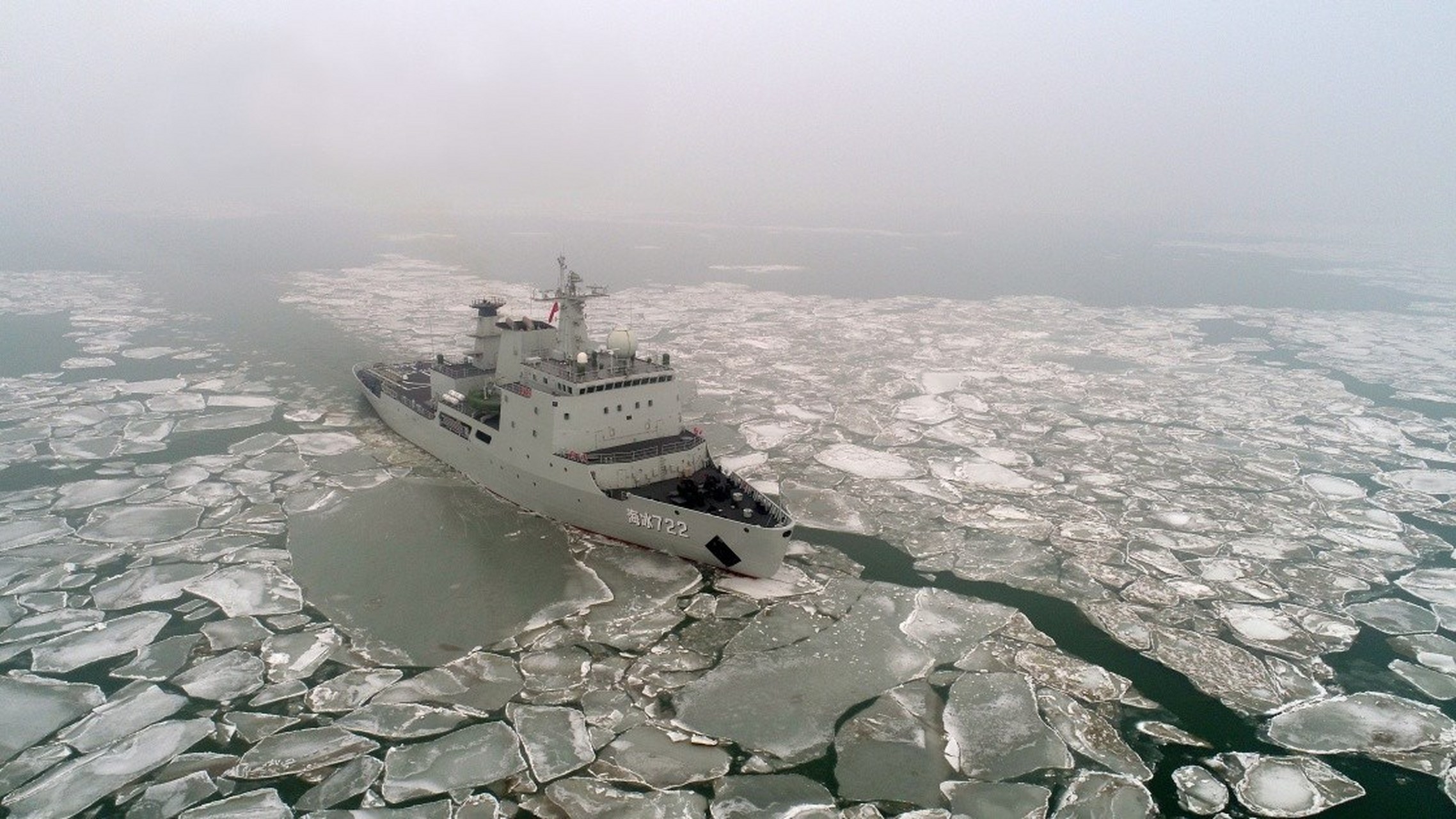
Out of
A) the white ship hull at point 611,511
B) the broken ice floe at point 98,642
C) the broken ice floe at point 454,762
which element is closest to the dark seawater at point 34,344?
the white ship hull at point 611,511

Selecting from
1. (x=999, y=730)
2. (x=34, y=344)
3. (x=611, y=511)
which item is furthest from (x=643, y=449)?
(x=34, y=344)

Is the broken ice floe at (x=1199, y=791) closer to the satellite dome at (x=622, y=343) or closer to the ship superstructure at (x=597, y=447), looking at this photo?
the ship superstructure at (x=597, y=447)

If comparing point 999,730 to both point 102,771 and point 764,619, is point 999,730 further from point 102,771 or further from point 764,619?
point 102,771

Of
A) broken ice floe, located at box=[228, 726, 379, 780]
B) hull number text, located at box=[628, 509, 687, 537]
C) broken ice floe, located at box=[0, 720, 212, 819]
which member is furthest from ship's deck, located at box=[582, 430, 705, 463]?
broken ice floe, located at box=[0, 720, 212, 819]

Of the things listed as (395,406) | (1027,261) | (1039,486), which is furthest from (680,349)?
(1027,261)

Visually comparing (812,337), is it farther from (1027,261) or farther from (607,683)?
(1027,261)

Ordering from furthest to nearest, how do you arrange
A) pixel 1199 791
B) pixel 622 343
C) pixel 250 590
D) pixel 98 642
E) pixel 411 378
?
pixel 411 378 → pixel 622 343 → pixel 250 590 → pixel 98 642 → pixel 1199 791
